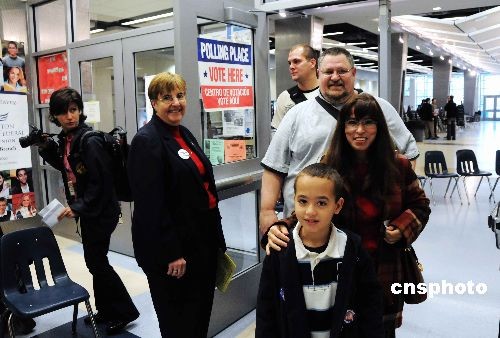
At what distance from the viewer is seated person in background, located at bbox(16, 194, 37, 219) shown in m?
5.28

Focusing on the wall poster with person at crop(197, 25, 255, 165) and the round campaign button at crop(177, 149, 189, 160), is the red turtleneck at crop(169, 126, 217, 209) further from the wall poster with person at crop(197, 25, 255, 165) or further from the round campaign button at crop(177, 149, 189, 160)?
the wall poster with person at crop(197, 25, 255, 165)

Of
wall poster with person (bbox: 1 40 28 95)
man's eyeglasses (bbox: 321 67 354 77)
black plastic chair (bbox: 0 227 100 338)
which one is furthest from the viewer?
wall poster with person (bbox: 1 40 28 95)

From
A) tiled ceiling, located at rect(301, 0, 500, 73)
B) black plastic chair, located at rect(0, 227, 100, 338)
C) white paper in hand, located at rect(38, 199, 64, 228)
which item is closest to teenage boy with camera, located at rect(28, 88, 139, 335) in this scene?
white paper in hand, located at rect(38, 199, 64, 228)

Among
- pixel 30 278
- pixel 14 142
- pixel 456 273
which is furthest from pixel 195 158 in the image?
pixel 14 142

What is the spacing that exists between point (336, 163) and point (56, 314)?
287cm

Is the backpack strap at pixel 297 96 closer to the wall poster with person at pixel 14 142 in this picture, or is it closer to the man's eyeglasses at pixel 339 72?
the man's eyeglasses at pixel 339 72

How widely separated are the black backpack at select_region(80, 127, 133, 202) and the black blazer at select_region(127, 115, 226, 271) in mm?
860

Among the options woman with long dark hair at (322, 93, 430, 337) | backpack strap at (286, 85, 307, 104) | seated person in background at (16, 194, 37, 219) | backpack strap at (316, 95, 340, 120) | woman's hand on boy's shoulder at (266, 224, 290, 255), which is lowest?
seated person in background at (16, 194, 37, 219)

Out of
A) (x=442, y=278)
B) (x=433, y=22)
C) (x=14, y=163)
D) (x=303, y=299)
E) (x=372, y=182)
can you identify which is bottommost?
(x=442, y=278)

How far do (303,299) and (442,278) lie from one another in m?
3.00

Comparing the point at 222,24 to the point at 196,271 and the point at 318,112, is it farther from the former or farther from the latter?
the point at 196,271

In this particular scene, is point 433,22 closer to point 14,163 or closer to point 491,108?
point 14,163

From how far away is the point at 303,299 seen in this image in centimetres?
148

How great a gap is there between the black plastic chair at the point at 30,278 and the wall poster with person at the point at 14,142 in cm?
259
